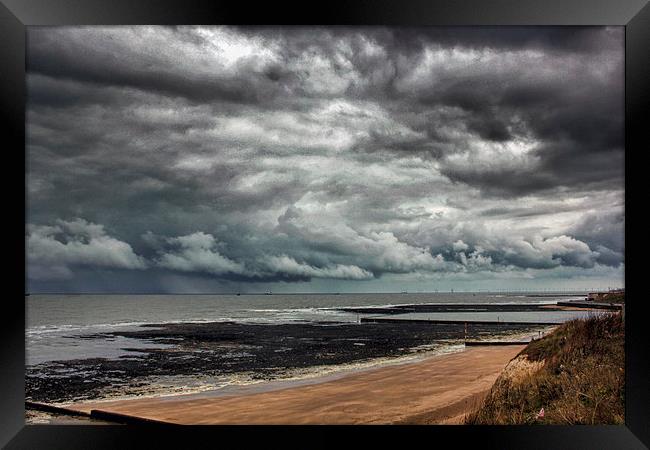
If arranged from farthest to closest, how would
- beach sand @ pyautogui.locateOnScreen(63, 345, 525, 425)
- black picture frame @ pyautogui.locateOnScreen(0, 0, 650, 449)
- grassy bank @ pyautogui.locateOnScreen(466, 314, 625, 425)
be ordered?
beach sand @ pyautogui.locateOnScreen(63, 345, 525, 425), grassy bank @ pyautogui.locateOnScreen(466, 314, 625, 425), black picture frame @ pyautogui.locateOnScreen(0, 0, 650, 449)

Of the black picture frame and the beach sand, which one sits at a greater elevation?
the black picture frame

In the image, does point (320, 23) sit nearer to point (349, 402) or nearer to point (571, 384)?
point (571, 384)

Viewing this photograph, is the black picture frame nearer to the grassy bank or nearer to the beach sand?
the grassy bank

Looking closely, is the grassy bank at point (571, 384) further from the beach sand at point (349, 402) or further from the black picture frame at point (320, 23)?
the beach sand at point (349, 402)

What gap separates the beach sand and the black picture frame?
2.07 m

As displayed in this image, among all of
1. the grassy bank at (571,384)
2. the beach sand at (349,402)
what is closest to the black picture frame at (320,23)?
the grassy bank at (571,384)

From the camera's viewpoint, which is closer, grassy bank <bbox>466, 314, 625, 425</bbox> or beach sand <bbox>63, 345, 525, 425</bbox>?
grassy bank <bbox>466, 314, 625, 425</bbox>

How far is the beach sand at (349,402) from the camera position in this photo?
7027mm

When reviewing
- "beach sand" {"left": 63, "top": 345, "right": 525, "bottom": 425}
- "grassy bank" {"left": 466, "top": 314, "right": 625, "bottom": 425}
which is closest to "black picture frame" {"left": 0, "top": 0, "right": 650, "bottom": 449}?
"grassy bank" {"left": 466, "top": 314, "right": 625, "bottom": 425}

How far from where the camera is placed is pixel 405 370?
38.1 feet

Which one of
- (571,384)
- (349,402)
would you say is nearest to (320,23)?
(571,384)

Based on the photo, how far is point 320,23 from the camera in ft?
13.2

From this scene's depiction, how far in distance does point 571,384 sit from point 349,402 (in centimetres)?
385

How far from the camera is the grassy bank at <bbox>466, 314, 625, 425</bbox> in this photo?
14.6 ft
